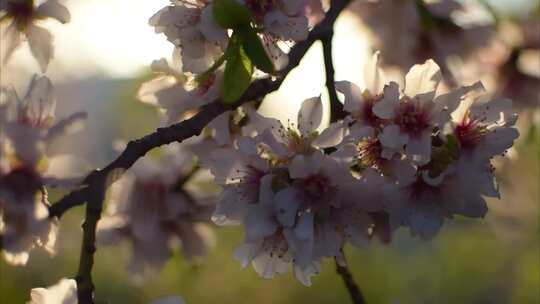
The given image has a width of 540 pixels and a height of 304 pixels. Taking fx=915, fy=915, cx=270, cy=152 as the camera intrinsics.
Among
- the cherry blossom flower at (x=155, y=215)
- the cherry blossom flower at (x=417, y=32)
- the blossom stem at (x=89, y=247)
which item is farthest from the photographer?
the cherry blossom flower at (x=417, y=32)

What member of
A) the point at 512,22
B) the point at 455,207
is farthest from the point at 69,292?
the point at 512,22

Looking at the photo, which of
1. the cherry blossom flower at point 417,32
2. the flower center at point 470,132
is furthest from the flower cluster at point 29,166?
the cherry blossom flower at point 417,32

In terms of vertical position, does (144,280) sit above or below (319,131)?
below

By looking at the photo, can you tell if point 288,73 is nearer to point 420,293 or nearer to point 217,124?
point 217,124

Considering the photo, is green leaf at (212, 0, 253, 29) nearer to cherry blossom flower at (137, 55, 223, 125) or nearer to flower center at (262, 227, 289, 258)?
cherry blossom flower at (137, 55, 223, 125)

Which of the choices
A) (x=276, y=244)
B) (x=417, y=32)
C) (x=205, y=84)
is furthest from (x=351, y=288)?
(x=417, y=32)

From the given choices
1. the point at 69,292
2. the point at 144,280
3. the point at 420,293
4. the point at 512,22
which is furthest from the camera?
the point at 420,293

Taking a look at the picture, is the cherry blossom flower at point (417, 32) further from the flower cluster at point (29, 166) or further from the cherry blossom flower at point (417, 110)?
the flower cluster at point (29, 166)
